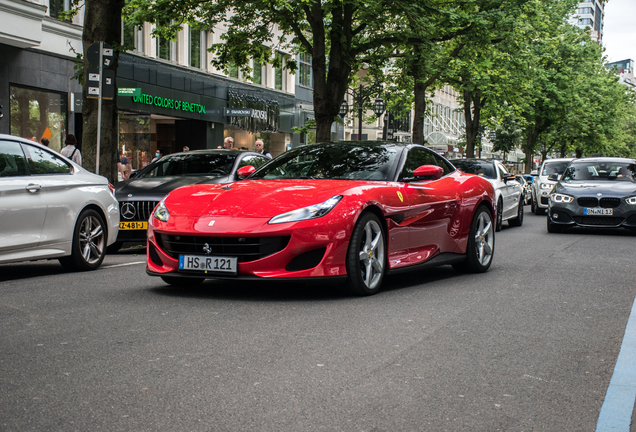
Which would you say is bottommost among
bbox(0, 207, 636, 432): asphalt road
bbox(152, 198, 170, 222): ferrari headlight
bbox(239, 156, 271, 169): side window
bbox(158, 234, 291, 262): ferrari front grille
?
bbox(0, 207, 636, 432): asphalt road

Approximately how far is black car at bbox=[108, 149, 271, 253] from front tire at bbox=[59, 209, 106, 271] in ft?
6.45

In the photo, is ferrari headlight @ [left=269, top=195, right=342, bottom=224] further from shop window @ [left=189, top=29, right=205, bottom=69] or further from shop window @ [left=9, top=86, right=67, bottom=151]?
shop window @ [left=189, top=29, right=205, bottom=69]

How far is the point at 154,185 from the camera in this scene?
12016 millimetres

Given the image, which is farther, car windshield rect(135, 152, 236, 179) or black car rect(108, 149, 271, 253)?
car windshield rect(135, 152, 236, 179)

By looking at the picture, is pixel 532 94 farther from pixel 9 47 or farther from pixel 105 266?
pixel 105 266

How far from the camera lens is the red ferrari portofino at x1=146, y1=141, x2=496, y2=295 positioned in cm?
658

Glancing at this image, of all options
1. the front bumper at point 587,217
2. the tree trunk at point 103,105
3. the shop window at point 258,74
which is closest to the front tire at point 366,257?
the tree trunk at point 103,105

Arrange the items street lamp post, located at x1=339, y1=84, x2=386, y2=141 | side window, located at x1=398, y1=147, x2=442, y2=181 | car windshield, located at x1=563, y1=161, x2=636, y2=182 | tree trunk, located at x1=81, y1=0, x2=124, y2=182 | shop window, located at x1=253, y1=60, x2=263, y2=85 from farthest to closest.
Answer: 1. shop window, located at x1=253, y1=60, x2=263, y2=85
2. street lamp post, located at x1=339, y1=84, x2=386, y2=141
3. car windshield, located at x1=563, y1=161, x2=636, y2=182
4. tree trunk, located at x1=81, y1=0, x2=124, y2=182
5. side window, located at x1=398, y1=147, x2=442, y2=181

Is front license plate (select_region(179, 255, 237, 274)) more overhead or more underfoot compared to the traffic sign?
more underfoot

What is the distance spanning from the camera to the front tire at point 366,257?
22.3ft

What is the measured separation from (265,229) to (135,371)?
7.62 feet

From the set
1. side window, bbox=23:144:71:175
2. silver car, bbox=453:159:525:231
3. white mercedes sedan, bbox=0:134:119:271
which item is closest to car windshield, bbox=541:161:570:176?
silver car, bbox=453:159:525:231

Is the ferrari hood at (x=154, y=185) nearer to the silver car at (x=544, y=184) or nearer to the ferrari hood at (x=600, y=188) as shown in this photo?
the ferrari hood at (x=600, y=188)

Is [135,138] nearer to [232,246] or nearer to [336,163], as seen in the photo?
[336,163]
